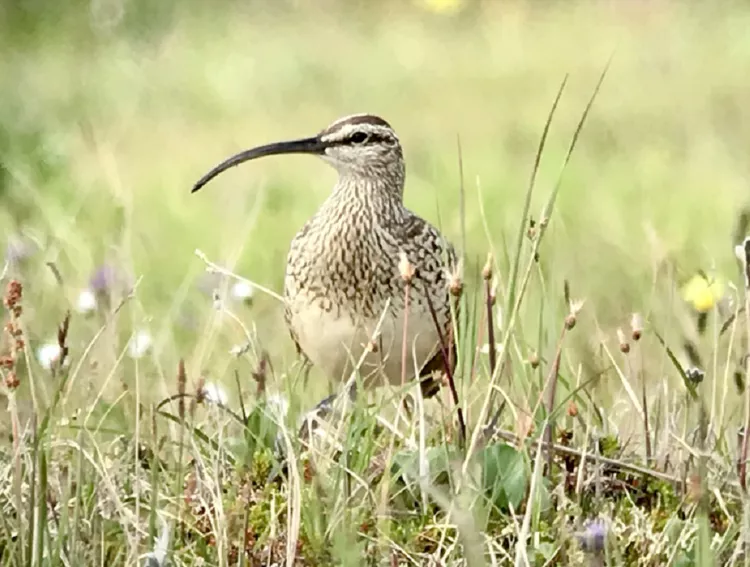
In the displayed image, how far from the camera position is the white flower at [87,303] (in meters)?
3.92

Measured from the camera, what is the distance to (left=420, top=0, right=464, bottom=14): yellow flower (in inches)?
414

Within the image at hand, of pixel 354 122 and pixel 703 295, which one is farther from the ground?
pixel 354 122

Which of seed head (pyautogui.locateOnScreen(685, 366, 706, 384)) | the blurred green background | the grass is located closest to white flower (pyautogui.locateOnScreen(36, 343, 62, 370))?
the grass

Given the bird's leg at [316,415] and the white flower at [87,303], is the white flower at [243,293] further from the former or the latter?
the bird's leg at [316,415]

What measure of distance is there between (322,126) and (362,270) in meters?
5.46

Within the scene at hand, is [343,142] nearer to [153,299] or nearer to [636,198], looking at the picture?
[153,299]

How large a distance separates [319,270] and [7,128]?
4473mm

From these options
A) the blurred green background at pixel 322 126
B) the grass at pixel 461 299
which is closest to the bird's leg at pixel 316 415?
the grass at pixel 461 299

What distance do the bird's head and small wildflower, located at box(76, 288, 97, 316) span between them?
407 mm

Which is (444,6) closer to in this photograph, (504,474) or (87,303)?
(87,303)

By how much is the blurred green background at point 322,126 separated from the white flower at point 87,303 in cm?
8

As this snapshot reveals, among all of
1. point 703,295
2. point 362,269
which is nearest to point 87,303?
point 362,269

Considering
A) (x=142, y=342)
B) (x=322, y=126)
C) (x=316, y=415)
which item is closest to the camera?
(x=316, y=415)

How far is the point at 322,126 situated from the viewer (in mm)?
9031
